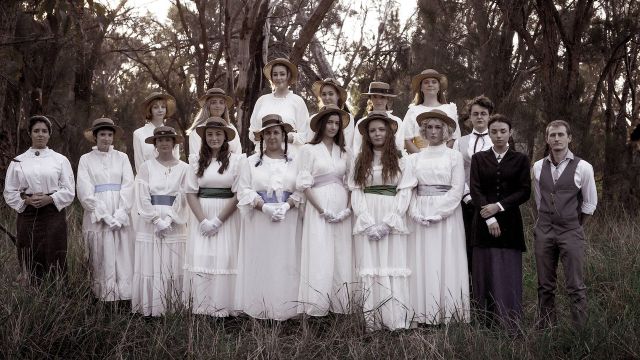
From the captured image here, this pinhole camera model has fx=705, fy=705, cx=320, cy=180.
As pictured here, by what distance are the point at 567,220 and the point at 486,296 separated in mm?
A: 932

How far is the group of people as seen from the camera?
5.80 metres

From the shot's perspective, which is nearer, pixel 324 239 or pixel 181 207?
pixel 324 239

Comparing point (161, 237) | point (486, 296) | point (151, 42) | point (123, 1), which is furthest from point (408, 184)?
point (151, 42)

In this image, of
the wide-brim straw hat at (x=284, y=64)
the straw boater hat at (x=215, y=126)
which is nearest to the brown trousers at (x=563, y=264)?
the straw boater hat at (x=215, y=126)

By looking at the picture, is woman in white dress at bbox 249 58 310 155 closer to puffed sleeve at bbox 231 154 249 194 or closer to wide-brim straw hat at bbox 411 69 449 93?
puffed sleeve at bbox 231 154 249 194

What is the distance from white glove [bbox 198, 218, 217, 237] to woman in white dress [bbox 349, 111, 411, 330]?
1278 mm

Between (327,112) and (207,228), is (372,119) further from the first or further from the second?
(207,228)

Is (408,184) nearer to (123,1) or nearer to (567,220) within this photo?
(567,220)

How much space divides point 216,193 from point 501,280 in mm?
2624

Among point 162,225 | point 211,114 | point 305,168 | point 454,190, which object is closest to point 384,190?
point 454,190

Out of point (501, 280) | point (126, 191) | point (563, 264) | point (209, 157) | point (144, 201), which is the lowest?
point (501, 280)

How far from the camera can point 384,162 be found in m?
6.09

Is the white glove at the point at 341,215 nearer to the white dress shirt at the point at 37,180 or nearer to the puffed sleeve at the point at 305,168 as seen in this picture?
the puffed sleeve at the point at 305,168

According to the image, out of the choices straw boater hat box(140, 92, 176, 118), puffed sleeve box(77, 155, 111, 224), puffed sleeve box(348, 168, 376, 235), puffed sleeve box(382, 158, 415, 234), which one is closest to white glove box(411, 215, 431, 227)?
puffed sleeve box(382, 158, 415, 234)
